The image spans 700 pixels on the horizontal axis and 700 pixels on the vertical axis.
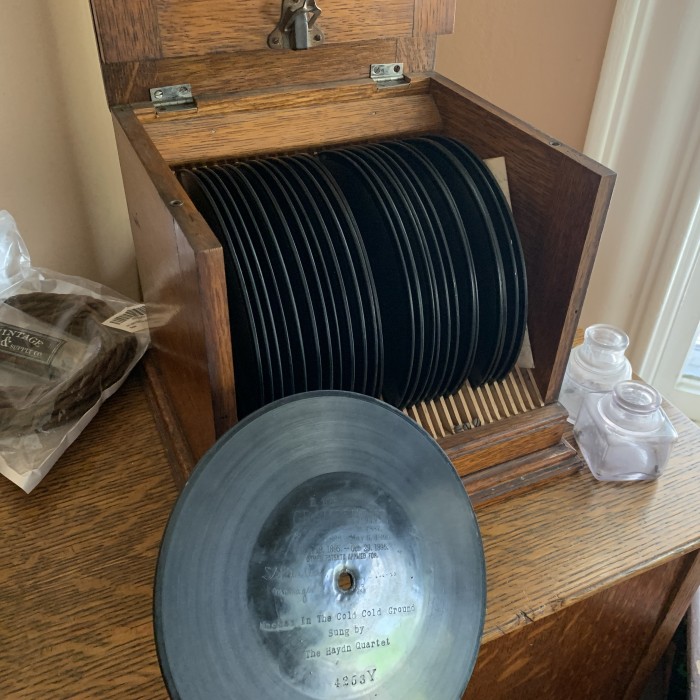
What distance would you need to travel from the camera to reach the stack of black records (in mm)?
709

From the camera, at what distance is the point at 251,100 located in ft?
2.85

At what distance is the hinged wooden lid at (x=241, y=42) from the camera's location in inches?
30.8

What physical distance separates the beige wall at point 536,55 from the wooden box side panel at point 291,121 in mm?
479

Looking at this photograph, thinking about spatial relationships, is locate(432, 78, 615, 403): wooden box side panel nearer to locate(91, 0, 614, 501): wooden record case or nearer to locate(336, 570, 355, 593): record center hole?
locate(91, 0, 614, 501): wooden record case

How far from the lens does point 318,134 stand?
92cm

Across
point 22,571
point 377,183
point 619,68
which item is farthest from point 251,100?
point 619,68

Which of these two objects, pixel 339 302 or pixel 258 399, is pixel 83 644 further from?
pixel 339 302

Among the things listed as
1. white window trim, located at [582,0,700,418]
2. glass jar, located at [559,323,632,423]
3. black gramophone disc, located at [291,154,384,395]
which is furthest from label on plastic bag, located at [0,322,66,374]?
white window trim, located at [582,0,700,418]

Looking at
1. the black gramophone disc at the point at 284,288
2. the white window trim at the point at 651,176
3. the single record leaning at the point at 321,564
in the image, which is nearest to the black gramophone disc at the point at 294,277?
the black gramophone disc at the point at 284,288

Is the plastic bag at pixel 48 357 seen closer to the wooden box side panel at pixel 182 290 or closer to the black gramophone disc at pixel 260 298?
the wooden box side panel at pixel 182 290

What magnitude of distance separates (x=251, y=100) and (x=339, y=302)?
11.5 inches

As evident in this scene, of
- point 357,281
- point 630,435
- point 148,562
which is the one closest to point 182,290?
point 357,281

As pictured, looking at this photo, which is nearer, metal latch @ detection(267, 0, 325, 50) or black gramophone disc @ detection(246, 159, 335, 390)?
black gramophone disc @ detection(246, 159, 335, 390)

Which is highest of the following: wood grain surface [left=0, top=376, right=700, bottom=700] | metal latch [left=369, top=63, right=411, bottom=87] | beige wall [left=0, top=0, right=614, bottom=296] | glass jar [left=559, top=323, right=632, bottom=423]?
metal latch [left=369, top=63, right=411, bottom=87]
